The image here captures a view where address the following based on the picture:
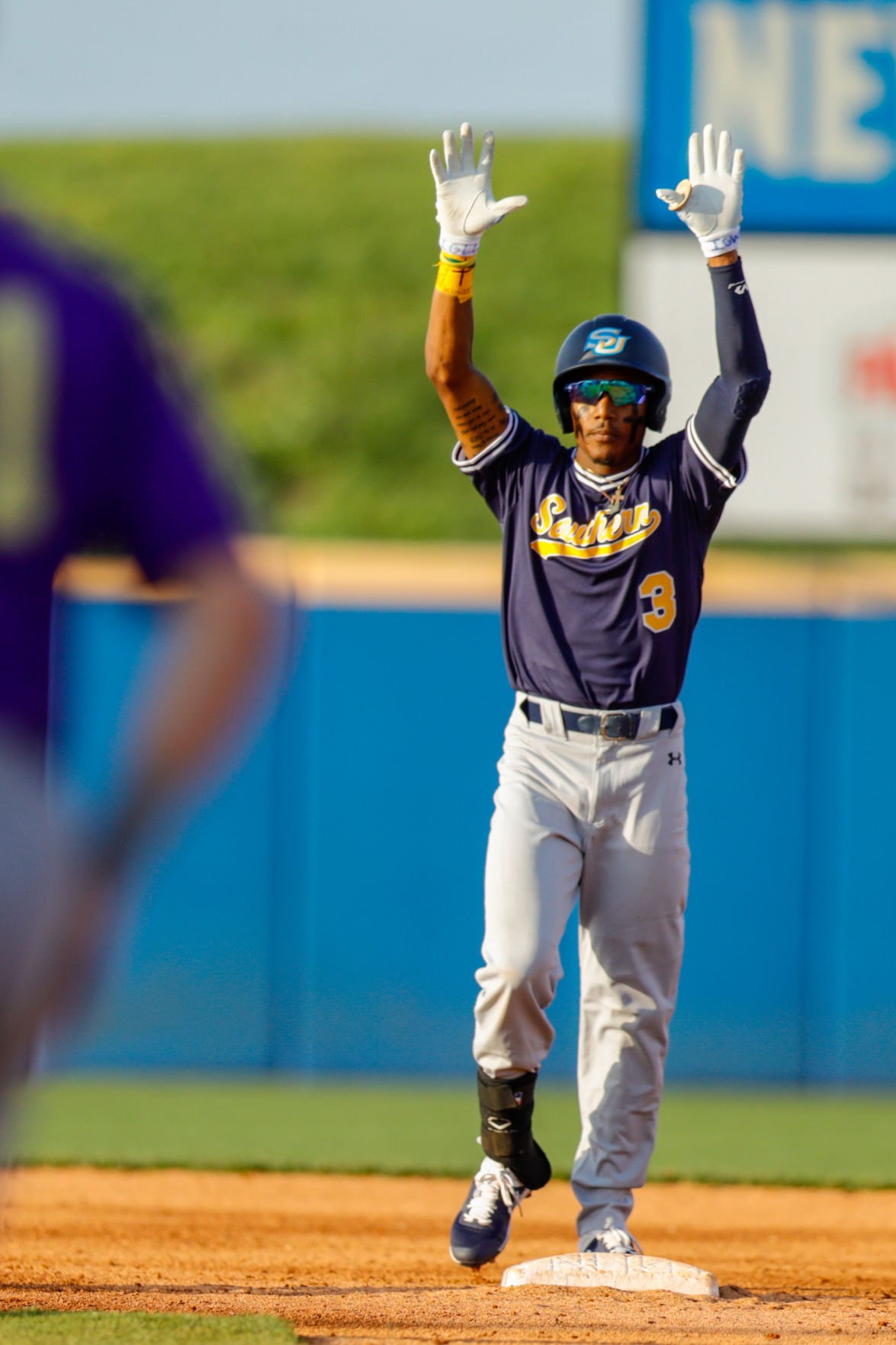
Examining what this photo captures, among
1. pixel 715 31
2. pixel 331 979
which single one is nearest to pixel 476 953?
pixel 331 979

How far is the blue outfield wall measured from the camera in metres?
6.70

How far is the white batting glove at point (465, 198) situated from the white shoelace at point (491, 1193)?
1868 millimetres

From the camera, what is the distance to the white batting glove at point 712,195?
3.60 metres

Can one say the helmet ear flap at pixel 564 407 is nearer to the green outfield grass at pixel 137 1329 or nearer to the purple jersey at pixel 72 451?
the green outfield grass at pixel 137 1329

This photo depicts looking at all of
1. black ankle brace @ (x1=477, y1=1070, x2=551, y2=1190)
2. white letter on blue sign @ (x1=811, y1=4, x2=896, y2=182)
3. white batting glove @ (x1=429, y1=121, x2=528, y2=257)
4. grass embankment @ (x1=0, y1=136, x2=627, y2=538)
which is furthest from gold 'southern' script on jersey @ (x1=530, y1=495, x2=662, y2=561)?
grass embankment @ (x1=0, y1=136, x2=627, y2=538)

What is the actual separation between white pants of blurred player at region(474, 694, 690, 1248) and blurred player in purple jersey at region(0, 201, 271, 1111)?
7.30 ft

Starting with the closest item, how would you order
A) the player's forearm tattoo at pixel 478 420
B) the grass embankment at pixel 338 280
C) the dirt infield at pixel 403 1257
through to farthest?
1. the dirt infield at pixel 403 1257
2. the player's forearm tattoo at pixel 478 420
3. the grass embankment at pixel 338 280

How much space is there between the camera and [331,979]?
672cm

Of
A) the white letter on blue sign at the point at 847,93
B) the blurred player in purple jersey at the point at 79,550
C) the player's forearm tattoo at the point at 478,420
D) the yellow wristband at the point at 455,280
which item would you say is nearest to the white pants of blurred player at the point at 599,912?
the player's forearm tattoo at the point at 478,420

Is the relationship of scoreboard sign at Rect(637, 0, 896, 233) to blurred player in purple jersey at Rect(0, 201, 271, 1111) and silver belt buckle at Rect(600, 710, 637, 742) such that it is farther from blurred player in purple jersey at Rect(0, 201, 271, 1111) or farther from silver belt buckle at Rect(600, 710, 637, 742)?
blurred player in purple jersey at Rect(0, 201, 271, 1111)

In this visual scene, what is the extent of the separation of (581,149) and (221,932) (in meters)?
20.2

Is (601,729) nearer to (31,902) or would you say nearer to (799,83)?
(31,902)

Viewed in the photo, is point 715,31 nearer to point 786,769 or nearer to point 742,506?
point 742,506

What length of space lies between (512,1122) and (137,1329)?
0.86m
